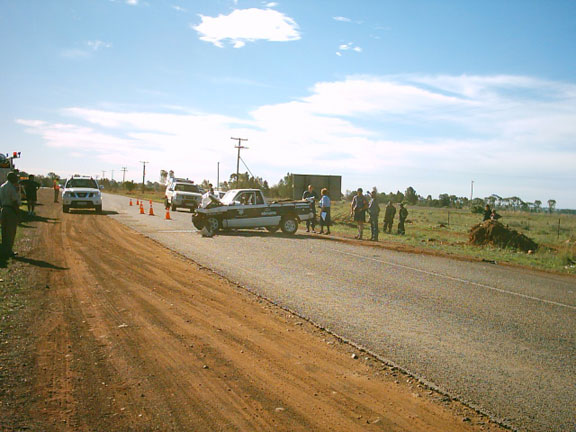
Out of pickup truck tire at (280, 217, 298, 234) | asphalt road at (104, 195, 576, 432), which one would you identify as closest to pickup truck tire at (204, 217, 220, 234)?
pickup truck tire at (280, 217, 298, 234)

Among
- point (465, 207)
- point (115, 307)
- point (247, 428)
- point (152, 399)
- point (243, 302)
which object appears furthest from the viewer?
point (465, 207)

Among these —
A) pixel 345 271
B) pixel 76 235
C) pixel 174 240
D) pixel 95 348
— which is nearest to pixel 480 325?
pixel 345 271

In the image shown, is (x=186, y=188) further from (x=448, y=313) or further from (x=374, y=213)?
(x=448, y=313)

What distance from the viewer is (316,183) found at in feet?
112

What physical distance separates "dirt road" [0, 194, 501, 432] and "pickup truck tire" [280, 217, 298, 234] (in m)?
11.8

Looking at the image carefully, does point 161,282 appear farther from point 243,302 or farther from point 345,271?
point 345,271

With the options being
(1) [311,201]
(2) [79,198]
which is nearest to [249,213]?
(1) [311,201]

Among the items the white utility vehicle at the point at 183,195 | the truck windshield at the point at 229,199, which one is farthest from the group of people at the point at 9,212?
the white utility vehicle at the point at 183,195

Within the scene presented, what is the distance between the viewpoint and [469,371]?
5.23 meters

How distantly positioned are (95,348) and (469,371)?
13.4 feet

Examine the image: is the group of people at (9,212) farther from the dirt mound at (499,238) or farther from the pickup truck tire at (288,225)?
the dirt mound at (499,238)

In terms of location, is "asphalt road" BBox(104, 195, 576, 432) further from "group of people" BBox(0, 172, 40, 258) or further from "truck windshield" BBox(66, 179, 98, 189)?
"truck windshield" BBox(66, 179, 98, 189)

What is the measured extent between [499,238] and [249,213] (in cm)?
1196

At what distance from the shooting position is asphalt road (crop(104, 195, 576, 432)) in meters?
4.82
